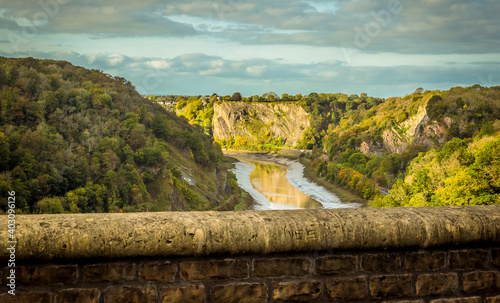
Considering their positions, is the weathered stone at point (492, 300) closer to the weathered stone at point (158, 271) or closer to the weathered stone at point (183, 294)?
the weathered stone at point (183, 294)

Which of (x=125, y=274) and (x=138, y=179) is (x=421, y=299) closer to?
(x=125, y=274)

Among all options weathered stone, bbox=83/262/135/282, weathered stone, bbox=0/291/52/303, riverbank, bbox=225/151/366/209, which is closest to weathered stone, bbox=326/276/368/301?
weathered stone, bbox=83/262/135/282

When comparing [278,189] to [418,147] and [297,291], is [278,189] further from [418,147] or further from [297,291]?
[297,291]

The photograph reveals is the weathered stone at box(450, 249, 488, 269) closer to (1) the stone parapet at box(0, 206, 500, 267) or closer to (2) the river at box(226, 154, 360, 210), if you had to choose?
(1) the stone parapet at box(0, 206, 500, 267)

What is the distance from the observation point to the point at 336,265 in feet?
11.8

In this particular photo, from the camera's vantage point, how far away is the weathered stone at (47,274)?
3.11 meters

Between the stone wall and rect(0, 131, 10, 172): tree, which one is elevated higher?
the stone wall

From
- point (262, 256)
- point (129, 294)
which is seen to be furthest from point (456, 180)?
point (129, 294)

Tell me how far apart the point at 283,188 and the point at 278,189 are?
4.89 ft

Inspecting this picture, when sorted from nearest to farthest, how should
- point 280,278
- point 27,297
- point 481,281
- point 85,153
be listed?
point 27,297 → point 280,278 → point 481,281 → point 85,153

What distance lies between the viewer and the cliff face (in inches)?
6314

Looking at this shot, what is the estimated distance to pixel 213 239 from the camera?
334 centimetres

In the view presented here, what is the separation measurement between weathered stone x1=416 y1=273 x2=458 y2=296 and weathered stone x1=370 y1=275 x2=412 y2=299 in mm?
101

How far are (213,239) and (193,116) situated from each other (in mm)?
184995
